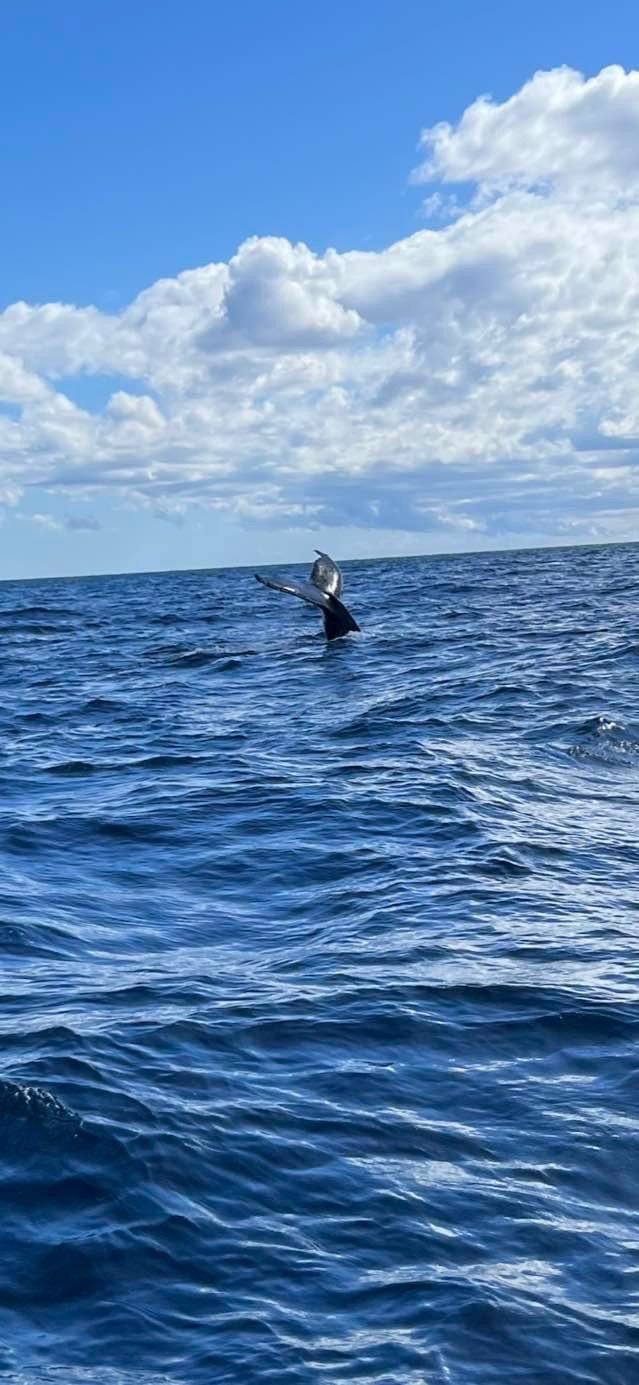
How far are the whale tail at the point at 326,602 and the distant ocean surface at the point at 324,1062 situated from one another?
26.9 ft

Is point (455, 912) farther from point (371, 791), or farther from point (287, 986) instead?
point (371, 791)

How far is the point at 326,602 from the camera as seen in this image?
31828 mm

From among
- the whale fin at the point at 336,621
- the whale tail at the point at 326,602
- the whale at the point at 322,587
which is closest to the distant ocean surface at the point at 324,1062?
the whale tail at the point at 326,602

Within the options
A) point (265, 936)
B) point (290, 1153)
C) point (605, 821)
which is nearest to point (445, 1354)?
point (290, 1153)

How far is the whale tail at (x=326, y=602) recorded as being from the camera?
28.0m

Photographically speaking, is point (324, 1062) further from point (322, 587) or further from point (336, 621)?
point (336, 621)

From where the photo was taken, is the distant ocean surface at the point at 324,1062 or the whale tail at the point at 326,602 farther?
the whale tail at the point at 326,602

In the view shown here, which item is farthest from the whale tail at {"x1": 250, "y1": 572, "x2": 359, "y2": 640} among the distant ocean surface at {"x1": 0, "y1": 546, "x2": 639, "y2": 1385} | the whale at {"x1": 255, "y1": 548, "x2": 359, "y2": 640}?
the distant ocean surface at {"x1": 0, "y1": 546, "x2": 639, "y2": 1385}

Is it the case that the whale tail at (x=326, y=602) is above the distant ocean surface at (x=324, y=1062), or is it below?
above

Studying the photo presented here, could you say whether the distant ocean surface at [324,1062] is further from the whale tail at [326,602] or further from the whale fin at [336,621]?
the whale fin at [336,621]

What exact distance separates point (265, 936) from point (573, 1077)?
3549 millimetres

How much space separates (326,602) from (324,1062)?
23.8m

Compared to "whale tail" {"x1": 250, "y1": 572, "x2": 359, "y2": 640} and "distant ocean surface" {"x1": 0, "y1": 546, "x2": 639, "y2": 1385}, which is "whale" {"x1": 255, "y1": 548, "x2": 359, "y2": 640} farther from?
"distant ocean surface" {"x1": 0, "y1": 546, "x2": 639, "y2": 1385}

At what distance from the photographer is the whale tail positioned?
91.9 ft
